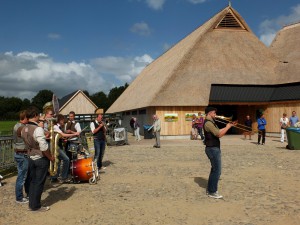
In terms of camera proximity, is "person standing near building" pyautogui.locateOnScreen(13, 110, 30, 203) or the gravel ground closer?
the gravel ground

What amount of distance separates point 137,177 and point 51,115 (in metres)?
3.08

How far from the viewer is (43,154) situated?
5.89 meters

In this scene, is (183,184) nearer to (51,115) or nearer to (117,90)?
(51,115)

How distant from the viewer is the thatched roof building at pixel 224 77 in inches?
931

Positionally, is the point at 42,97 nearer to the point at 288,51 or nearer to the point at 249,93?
the point at 288,51

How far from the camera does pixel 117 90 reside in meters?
106

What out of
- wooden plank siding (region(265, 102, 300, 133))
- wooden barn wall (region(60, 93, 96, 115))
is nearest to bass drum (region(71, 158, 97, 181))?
wooden plank siding (region(265, 102, 300, 133))

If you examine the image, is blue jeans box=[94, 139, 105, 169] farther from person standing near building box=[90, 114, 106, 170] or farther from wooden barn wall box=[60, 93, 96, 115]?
wooden barn wall box=[60, 93, 96, 115]

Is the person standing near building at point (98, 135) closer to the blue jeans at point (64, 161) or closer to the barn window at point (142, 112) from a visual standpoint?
the blue jeans at point (64, 161)

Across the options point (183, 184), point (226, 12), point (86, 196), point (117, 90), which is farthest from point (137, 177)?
point (117, 90)

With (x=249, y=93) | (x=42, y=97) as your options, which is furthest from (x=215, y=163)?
(x=42, y=97)

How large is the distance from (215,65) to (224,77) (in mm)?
1458

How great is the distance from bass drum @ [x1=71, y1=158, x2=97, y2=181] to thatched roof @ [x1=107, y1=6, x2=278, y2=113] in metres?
15.0

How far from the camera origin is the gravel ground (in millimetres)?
5523
